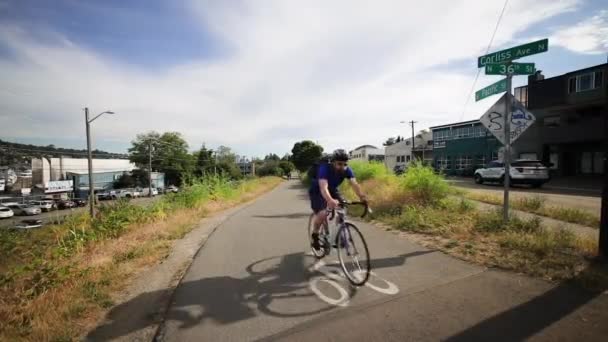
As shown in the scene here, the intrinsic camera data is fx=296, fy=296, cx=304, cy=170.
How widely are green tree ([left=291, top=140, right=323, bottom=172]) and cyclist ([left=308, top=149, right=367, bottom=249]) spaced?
5309cm

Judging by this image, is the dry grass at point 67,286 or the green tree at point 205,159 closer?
the dry grass at point 67,286

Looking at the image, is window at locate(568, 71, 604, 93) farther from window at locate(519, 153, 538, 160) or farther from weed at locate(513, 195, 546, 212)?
weed at locate(513, 195, 546, 212)

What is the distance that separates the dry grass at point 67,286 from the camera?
314 centimetres

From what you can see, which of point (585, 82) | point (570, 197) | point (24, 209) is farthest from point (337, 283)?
point (24, 209)

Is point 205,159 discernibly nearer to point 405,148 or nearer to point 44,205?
point 44,205

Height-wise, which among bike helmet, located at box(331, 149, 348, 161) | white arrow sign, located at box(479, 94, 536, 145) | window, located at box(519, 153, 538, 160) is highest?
white arrow sign, located at box(479, 94, 536, 145)

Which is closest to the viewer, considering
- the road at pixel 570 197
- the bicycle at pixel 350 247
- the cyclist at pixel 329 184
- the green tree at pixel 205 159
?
the bicycle at pixel 350 247

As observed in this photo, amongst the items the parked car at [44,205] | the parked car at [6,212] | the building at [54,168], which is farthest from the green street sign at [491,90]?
the building at [54,168]

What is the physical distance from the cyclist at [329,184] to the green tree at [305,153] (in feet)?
174

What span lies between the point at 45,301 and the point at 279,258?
10.9 ft

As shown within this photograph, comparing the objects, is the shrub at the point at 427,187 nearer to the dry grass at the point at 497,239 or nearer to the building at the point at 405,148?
the dry grass at the point at 497,239

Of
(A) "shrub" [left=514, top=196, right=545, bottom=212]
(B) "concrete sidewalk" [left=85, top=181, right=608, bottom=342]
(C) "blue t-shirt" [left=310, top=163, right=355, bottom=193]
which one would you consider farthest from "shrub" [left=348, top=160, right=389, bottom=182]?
(B) "concrete sidewalk" [left=85, top=181, right=608, bottom=342]

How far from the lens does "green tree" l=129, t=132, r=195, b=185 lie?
229 feet

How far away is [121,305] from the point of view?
3770 millimetres
